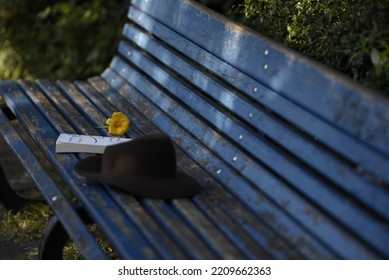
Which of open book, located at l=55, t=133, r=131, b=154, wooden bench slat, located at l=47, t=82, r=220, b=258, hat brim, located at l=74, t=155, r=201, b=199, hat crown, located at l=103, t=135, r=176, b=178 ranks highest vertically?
hat crown, located at l=103, t=135, r=176, b=178

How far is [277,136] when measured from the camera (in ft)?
9.17

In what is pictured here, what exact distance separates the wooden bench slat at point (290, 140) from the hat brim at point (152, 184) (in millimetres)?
345

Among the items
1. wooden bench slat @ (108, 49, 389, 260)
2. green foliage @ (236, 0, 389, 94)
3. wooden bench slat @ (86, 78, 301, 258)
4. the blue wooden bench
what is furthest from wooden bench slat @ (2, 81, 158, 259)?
green foliage @ (236, 0, 389, 94)

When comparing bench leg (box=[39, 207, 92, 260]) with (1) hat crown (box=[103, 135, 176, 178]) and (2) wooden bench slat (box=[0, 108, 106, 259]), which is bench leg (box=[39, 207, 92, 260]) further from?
(1) hat crown (box=[103, 135, 176, 178])

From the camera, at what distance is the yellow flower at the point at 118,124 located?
11.5 ft

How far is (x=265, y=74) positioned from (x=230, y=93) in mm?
314

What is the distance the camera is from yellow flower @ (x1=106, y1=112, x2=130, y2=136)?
349cm

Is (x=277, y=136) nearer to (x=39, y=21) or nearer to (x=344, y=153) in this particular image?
(x=344, y=153)

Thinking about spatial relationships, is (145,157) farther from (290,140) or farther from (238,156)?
(290,140)

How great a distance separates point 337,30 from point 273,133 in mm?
761

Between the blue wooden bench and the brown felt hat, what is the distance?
0.04 meters

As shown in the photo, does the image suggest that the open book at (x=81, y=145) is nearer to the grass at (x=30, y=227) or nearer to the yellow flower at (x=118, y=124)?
the yellow flower at (x=118, y=124)

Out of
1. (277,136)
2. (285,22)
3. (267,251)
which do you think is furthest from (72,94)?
(267,251)

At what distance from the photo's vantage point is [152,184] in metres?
2.79
